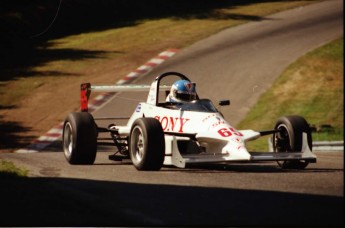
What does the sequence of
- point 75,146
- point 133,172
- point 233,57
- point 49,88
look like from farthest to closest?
1. point 233,57
2. point 49,88
3. point 75,146
4. point 133,172

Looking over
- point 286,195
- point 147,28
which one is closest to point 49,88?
point 147,28

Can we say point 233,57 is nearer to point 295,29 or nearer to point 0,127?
point 295,29

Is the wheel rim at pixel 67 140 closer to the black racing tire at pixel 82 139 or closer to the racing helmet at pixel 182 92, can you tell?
the black racing tire at pixel 82 139

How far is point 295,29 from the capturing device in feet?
117

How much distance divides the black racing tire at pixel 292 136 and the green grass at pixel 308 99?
22.1ft

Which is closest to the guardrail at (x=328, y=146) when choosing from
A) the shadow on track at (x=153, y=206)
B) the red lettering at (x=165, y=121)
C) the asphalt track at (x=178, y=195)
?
the asphalt track at (x=178, y=195)

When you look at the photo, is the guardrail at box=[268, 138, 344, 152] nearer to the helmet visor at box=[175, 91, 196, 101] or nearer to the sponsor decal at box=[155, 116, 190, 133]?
the helmet visor at box=[175, 91, 196, 101]

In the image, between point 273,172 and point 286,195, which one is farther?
point 273,172

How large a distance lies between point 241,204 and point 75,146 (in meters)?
5.56

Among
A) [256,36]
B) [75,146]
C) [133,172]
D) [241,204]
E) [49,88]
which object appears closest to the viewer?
[241,204]

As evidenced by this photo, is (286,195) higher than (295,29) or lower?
lower

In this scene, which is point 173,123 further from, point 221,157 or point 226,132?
point 221,157

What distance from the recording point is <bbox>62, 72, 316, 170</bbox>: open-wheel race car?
1334 cm

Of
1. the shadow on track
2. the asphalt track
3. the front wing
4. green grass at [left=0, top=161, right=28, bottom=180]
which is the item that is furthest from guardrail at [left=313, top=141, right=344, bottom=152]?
the shadow on track
